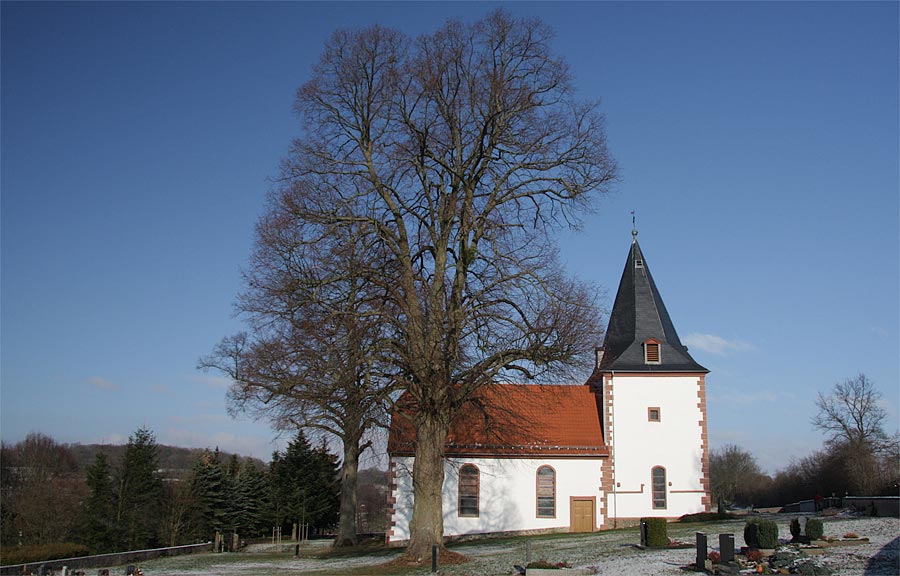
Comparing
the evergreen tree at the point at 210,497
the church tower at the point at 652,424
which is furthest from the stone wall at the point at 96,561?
the church tower at the point at 652,424

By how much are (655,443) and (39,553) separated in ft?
83.1

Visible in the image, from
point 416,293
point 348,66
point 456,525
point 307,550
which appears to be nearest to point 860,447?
point 456,525

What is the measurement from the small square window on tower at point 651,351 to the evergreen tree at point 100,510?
1022 inches

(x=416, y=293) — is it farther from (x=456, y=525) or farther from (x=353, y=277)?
(x=456, y=525)

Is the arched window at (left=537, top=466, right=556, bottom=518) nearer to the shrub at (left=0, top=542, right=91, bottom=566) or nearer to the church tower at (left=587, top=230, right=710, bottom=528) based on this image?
the church tower at (left=587, top=230, right=710, bottom=528)

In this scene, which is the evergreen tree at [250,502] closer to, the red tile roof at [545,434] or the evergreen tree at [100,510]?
the evergreen tree at [100,510]

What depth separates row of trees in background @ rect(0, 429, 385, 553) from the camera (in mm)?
37062

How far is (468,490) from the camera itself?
34594mm

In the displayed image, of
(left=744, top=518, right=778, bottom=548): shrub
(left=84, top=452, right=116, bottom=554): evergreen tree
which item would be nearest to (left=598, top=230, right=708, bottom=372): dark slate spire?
(left=744, top=518, right=778, bottom=548): shrub

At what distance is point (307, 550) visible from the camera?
115 ft

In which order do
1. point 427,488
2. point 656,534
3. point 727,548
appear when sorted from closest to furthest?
point 727,548 < point 427,488 < point 656,534

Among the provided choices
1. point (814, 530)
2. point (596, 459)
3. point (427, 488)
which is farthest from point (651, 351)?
point (427, 488)

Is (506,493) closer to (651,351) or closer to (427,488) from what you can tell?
(651,351)

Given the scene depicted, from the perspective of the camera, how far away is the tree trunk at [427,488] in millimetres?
21250
